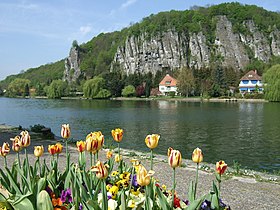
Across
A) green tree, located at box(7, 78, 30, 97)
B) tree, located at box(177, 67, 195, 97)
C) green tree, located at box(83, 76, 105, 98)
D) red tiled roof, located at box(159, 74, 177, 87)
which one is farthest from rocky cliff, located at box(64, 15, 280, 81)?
tree, located at box(177, 67, 195, 97)

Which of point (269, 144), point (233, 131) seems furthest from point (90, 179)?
point (233, 131)

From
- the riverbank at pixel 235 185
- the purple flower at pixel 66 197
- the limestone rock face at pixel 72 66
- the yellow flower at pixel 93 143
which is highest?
the limestone rock face at pixel 72 66

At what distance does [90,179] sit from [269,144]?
1634 centimetres

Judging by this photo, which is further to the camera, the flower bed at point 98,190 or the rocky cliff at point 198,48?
the rocky cliff at point 198,48

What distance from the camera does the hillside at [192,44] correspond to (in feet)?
431

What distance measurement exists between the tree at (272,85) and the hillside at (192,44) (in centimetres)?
6269

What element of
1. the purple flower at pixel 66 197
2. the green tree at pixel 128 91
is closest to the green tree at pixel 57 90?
the green tree at pixel 128 91

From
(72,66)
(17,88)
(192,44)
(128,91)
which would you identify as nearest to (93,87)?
(128,91)

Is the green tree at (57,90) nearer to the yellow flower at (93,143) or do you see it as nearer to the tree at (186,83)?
the tree at (186,83)

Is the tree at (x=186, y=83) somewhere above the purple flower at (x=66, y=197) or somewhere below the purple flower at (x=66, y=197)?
above

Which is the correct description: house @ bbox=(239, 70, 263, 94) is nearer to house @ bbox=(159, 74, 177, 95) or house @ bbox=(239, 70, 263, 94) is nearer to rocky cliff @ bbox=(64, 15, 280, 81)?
house @ bbox=(159, 74, 177, 95)

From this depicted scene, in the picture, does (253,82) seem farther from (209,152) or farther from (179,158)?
(179,158)

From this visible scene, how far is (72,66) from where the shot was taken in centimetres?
15900

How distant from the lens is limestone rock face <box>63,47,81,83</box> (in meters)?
155
